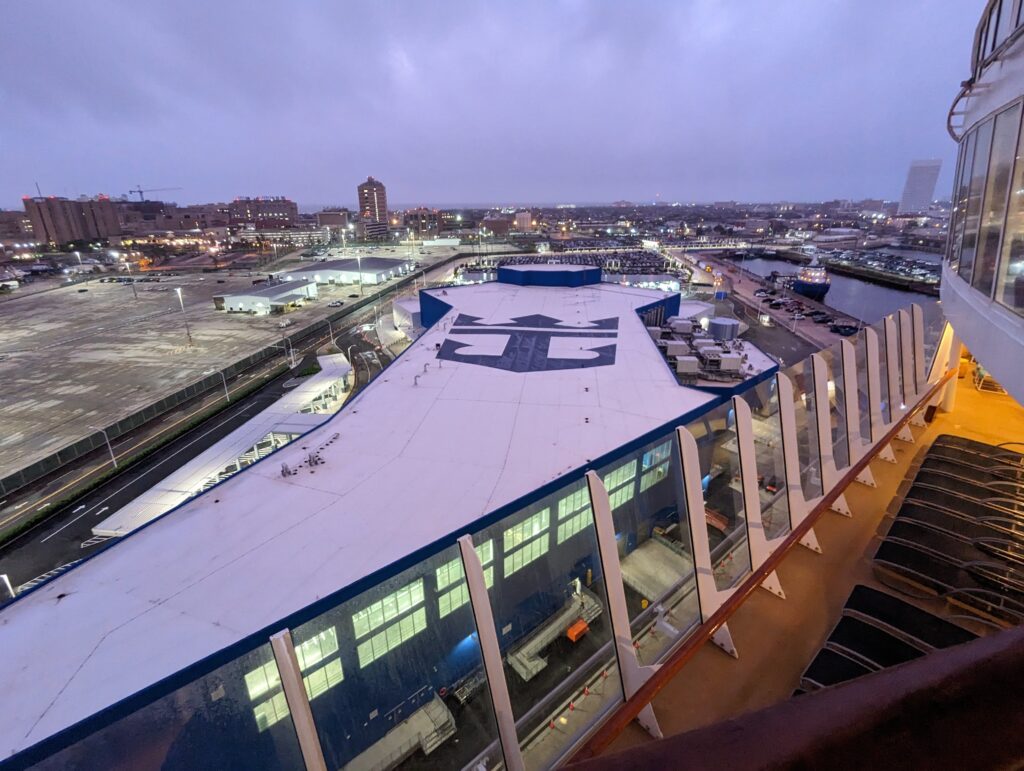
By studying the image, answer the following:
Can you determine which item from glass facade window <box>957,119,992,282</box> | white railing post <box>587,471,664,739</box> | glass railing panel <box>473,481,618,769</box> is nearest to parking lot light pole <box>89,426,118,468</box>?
glass railing panel <box>473,481,618,769</box>

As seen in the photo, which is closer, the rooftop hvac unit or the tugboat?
the rooftop hvac unit

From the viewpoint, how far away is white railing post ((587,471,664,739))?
5.48m

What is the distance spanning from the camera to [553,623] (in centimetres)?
800

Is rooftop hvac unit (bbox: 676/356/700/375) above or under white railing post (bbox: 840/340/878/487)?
under

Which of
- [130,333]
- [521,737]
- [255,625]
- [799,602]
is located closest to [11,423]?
[130,333]

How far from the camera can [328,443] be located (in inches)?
492

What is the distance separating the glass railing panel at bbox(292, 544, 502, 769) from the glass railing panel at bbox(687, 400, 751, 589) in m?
4.15

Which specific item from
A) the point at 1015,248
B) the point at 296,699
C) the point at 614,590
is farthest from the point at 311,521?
the point at 1015,248

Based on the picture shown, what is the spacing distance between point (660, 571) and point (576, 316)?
2004 cm

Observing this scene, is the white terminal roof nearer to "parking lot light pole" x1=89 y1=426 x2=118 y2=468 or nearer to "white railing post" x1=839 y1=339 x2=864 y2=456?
"white railing post" x1=839 y1=339 x2=864 y2=456

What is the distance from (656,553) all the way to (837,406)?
5854mm

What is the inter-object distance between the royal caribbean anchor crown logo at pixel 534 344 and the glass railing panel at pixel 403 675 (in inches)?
457

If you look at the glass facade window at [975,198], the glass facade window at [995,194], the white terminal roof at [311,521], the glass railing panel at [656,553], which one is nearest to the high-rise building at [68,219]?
the white terminal roof at [311,521]

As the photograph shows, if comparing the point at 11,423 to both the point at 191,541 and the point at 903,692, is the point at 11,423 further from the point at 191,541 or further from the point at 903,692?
the point at 903,692
